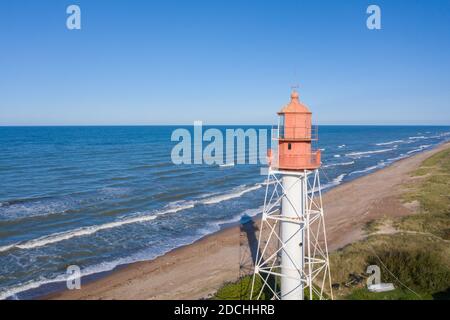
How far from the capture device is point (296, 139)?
11555mm

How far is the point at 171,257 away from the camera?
22188 mm

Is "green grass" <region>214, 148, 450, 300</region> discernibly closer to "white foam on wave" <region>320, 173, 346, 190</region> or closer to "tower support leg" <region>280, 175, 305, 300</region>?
"tower support leg" <region>280, 175, 305, 300</region>

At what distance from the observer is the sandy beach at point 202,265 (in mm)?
17562

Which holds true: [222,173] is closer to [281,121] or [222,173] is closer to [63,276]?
[63,276]

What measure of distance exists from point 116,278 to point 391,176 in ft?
126

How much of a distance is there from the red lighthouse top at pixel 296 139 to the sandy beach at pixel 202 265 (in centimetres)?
779

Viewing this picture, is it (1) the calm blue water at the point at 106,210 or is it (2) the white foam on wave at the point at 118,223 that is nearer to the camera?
(1) the calm blue water at the point at 106,210

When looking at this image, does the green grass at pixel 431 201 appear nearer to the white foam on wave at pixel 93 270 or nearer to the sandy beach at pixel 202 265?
the sandy beach at pixel 202 265

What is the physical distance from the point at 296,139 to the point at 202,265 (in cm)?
1131

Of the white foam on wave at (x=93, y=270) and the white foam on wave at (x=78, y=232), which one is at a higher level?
the white foam on wave at (x=78, y=232)

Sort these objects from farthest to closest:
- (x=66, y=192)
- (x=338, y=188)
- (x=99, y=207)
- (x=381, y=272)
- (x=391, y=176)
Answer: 1. (x=391, y=176)
2. (x=338, y=188)
3. (x=66, y=192)
4. (x=99, y=207)
5. (x=381, y=272)

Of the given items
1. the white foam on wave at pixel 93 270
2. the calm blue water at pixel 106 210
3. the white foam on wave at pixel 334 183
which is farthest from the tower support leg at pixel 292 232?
the white foam on wave at pixel 334 183

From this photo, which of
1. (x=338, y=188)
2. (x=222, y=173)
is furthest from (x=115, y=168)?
(x=338, y=188)

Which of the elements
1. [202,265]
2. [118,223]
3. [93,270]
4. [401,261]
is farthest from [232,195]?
[401,261]
